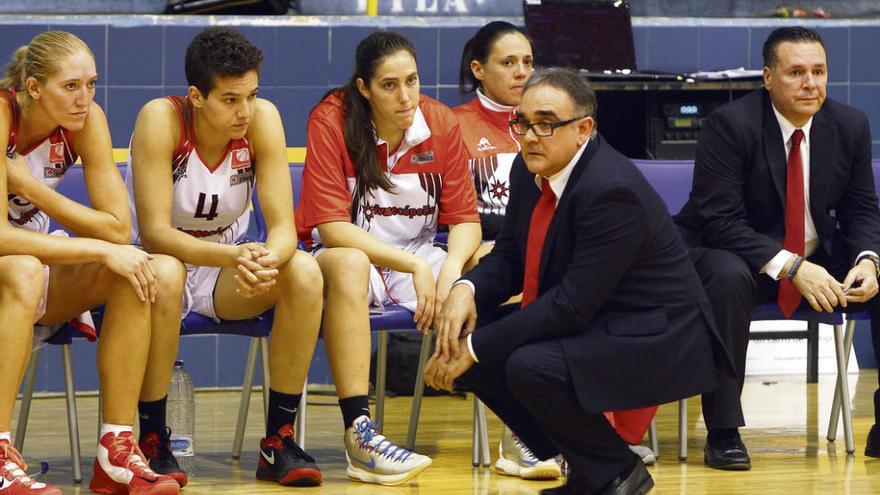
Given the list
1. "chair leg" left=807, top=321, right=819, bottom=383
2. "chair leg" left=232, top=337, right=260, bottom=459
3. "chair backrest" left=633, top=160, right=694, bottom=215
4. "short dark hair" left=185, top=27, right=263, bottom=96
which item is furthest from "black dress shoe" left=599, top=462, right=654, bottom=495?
"chair leg" left=807, top=321, right=819, bottom=383

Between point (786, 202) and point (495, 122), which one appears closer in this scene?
point (786, 202)

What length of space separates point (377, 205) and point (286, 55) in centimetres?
160

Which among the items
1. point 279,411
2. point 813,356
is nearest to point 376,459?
point 279,411

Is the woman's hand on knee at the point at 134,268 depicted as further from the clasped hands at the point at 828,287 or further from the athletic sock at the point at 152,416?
the clasped hands at the point at 828,287

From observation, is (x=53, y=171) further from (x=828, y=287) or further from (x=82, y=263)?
(x=828, y=287)

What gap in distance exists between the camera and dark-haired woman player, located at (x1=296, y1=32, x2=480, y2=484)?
385 cm

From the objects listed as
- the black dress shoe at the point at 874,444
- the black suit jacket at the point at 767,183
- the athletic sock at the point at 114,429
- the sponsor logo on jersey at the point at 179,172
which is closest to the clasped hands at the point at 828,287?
the black suit jacket at the point at 767,183

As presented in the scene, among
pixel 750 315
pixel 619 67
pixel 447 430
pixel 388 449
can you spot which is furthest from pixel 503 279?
pixel 619 67

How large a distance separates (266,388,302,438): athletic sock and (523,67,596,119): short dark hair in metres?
1.06

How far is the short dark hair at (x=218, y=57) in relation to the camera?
374cm

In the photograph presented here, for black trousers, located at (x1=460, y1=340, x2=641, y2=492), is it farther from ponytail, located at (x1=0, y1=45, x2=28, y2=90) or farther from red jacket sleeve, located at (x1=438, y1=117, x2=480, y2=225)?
ponytail, located at (x1=0, y1=45, x2=28, y2=90)

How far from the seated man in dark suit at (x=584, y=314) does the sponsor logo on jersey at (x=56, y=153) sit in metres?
1.12

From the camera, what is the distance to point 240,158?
395cm

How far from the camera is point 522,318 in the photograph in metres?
3.36
